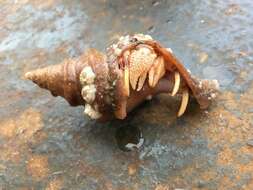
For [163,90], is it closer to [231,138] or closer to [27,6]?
[231,138]

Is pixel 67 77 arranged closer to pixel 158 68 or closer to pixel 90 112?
pixel 90 112

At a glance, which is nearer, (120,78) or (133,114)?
(120,78)

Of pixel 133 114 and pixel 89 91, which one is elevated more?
pixel 89 91

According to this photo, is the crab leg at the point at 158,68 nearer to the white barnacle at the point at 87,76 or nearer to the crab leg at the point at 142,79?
the crab leg at the point at 142,79

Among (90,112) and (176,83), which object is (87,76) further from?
(176,83)

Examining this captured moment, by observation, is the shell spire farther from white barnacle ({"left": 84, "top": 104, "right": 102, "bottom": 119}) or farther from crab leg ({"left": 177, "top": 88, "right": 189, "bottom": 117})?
crab leg ({"left": 177, "top": 88, "right": 189, "bottom": 117})

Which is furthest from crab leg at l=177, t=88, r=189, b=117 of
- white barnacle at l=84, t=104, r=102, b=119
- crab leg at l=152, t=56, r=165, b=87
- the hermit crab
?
white barnacle at l=84, t=104, r=102, b=119

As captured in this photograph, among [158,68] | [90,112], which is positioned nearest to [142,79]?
[158,68]

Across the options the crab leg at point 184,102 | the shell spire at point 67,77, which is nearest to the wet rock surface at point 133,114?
the crab leg at point 184,102
